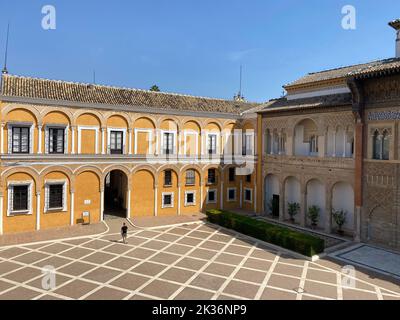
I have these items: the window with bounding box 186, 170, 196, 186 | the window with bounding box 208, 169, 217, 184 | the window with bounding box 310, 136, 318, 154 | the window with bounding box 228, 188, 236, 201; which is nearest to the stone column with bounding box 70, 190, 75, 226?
the window with bounding box 186, 170, 196, 186

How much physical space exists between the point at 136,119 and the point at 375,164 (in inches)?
741

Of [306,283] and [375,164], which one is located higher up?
[375,164]

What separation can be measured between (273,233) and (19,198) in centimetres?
1846

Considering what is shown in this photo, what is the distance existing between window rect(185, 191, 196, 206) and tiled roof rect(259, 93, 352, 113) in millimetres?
10319

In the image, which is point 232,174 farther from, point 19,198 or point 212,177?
point 19,198

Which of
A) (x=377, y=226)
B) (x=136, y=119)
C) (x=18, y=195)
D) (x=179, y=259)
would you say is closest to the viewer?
(x=179, y=259)

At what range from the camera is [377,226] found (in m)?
20.8

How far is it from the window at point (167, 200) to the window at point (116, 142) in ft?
19.0

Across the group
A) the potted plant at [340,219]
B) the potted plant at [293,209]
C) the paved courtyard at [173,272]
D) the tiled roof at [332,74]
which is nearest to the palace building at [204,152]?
the tiled roof at [332,74]

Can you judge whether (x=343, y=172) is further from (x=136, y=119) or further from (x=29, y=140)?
(x=29, y=140)

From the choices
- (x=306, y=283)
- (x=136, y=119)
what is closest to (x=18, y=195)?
(x=136, y=119)

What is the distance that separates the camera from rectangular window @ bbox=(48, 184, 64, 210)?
2397cm

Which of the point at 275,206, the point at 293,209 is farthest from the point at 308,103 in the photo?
the point at 275,206

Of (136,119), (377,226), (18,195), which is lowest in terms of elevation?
(377,226)
